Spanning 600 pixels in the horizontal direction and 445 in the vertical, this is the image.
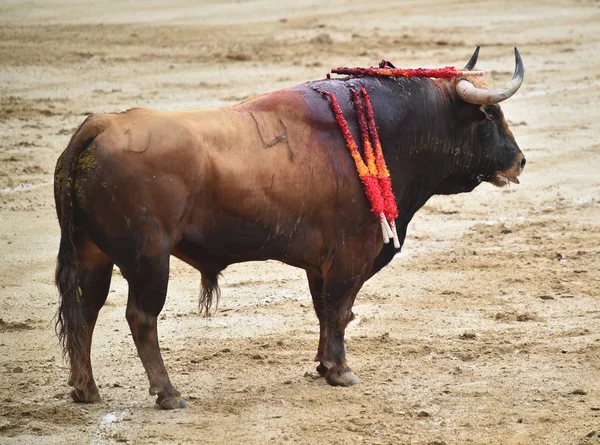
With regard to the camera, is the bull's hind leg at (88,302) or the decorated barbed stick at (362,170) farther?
the decorated barbed stick at (362,170)

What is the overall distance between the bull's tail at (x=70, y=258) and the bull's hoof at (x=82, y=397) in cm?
7

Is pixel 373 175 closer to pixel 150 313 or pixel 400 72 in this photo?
pixel 400 72

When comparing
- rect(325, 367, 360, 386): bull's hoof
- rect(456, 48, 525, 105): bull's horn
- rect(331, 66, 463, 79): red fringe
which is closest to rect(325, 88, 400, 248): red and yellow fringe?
rect(331, 66, 463, 79): red fringe

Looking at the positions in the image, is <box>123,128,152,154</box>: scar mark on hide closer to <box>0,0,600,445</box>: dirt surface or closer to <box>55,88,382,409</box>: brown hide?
<box>55,88,382,409</box>: brown hide

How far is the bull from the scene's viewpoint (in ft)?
20.8

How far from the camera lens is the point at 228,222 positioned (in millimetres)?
6625

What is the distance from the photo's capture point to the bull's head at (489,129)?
738cm

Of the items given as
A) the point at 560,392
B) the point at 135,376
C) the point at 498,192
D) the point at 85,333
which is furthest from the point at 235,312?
the point at 498,192

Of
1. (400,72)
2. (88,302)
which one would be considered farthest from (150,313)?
(400,72)

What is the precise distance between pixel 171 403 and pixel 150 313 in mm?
596

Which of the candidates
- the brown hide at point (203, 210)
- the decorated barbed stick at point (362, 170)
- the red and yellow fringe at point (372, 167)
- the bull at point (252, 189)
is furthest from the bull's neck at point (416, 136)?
the brown hide at point (203, 210)

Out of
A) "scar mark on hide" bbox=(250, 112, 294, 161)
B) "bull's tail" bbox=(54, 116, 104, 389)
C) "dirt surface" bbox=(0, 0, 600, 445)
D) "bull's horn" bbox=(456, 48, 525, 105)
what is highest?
"bull's horn" bbox=(456, 48, 525, 105)

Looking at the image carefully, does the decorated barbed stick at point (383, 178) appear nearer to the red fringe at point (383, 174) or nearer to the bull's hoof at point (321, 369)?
the red fringe at point (383, 174)

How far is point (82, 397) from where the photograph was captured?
22.5 ft
